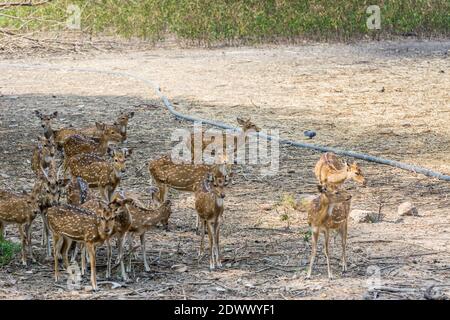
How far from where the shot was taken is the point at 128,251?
8758 millimetres

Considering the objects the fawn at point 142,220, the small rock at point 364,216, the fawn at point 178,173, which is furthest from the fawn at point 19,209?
the small rock at point 364,216

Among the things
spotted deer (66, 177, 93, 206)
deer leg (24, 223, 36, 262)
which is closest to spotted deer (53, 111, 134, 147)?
spotted deer (66, 177, 93, 206)

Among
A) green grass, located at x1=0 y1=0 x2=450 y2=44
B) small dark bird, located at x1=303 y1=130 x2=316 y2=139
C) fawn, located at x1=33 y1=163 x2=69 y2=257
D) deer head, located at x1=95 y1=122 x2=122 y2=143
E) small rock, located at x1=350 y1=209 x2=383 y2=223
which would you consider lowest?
small rock, located at x1=350 y1=209 x2=383 y2=223

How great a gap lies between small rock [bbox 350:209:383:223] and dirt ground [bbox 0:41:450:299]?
82 mm

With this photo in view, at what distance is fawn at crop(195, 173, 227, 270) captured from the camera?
8617 mm

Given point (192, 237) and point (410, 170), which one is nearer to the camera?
point (192, 237)

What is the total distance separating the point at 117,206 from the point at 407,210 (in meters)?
3.37

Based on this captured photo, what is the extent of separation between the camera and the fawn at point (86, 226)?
795 cm

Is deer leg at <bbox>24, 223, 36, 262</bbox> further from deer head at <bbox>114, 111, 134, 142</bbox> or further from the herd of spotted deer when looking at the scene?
deer head at <bbox>114, 111, 134, 142</bbox>

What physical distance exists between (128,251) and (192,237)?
1.05m

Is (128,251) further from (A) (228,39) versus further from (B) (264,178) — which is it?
(A) (228,39)

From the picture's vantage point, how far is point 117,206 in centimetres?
809

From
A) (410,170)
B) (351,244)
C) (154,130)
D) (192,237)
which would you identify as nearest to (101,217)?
(192,237)

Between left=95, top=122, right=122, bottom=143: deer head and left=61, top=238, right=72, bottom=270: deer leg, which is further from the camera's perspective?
left=95, top=122, right=122, bottom=143: deer head
